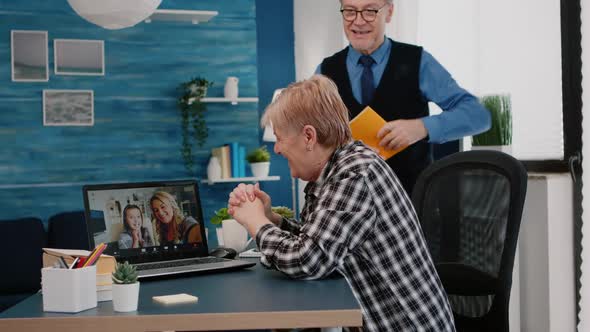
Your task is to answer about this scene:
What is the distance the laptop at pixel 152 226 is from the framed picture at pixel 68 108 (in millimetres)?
3550

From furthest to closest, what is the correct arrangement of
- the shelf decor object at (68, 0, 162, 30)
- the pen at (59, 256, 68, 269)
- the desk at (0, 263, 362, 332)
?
the shelf decor object at (68, 0, 162, 30) < the pen at (59, 256, 68, 269) < the desk at (0, 263, 362, 332)

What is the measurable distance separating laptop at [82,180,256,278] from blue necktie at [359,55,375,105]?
44.2 inches

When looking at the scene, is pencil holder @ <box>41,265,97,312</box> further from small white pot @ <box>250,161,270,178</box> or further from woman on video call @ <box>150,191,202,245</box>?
small white pot @ <box>250,161,270,178</box>

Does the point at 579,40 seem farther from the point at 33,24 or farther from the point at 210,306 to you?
the point at 33,24

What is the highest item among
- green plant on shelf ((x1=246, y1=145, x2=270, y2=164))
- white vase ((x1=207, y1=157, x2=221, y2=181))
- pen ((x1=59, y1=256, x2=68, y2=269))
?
A: green plant on shelf ((x1=246, y1=145, x2=270, y2=164))

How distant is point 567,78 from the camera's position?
11.7 ft

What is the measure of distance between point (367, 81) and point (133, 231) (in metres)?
1.38

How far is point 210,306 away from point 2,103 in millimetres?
4456

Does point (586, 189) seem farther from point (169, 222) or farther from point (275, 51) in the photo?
point (275, 51)

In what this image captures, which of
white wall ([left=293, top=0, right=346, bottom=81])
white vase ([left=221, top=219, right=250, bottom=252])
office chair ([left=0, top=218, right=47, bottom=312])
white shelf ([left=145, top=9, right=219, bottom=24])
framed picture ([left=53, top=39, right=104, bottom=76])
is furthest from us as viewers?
white wall ([left=293, top=0, right=346, bottom=81])

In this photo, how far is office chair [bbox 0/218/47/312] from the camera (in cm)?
477

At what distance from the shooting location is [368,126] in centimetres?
257

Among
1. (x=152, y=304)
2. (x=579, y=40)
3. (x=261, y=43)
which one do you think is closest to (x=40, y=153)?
(x=261, y=43)

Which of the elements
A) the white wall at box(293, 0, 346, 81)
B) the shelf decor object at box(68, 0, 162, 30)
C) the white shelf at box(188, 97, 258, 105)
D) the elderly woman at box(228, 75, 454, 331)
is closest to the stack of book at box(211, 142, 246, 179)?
the white shelf at box(188, 97, 258, 105)
